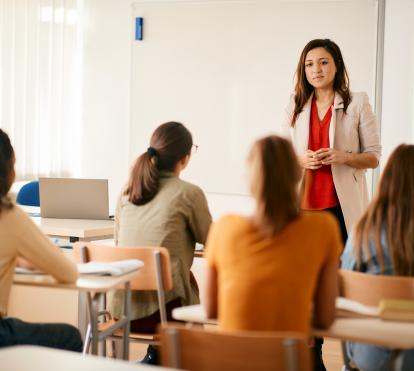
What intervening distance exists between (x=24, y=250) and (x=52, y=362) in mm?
1020

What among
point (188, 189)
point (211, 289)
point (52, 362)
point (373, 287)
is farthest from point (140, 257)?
point (52, 362)

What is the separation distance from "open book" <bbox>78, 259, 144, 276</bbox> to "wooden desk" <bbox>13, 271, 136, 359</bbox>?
18 millimetres

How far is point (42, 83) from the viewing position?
20.1 ft

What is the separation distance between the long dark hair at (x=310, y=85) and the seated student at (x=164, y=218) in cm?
76

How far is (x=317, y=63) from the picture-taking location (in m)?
3.63

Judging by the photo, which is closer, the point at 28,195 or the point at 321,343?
the point at 321,343

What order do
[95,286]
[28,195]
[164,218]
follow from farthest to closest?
[28,195]
[164,218]
[95,286]

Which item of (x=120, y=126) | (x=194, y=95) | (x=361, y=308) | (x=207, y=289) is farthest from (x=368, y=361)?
(x=120, y=126)

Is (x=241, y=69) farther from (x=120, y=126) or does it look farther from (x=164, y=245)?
(x=164, y=245)

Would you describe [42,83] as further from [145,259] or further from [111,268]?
[111,268]

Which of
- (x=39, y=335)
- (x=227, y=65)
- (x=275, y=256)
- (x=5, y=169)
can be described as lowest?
(x=39, y=335)

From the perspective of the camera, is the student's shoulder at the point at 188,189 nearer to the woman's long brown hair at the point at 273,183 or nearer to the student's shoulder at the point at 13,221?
the student's shoulder at the point at 13,221

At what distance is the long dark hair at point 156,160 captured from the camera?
10.5 ft

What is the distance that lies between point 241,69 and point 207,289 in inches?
150
